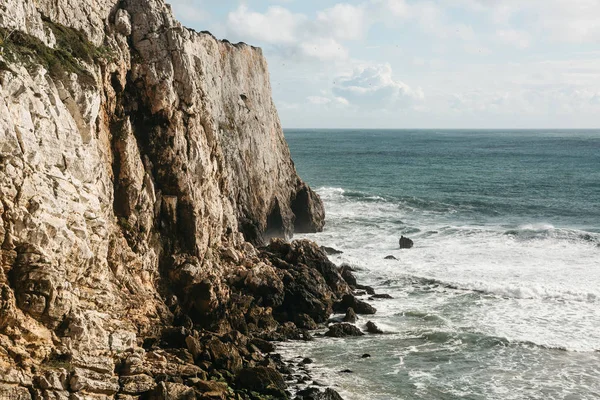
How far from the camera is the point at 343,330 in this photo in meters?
30.4

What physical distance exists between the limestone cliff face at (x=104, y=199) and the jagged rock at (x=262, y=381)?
1876 millimetres

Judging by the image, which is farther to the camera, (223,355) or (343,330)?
(343,330)

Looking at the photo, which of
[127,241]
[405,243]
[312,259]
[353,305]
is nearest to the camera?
[127,241]

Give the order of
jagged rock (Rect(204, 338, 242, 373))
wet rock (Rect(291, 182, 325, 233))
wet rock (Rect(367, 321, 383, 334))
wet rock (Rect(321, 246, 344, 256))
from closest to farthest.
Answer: jagged rock (Rect(204, 338, 242, 373)) → wet rock (Rect(367, 321, 383, 334)) → wet rock (Rect(321, 246, 344, 256)) → wet rock (Rect(291, 182, 325, 233))

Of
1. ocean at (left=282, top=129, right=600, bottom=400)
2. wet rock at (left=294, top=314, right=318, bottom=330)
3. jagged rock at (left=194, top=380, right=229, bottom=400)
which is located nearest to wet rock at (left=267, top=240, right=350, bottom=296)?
ocean at (left=282, top=129, right=600, bottom=400)

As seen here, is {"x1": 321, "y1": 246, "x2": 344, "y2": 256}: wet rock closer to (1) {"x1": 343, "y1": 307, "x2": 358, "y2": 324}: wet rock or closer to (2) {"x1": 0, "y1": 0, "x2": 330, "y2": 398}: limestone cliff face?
(2) {"x1": 0, "y1": 0, "x2": 330, "y2": 398}: limestone cliff face

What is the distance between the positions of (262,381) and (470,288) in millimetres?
18940

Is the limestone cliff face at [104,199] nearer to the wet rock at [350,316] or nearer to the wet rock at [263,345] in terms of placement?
the wet rock at [263,345]

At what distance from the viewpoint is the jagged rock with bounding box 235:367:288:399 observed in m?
23.2

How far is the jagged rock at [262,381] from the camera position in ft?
76.3

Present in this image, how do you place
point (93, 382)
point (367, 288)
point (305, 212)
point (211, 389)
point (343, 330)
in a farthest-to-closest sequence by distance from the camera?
point (305, 212) < point (367, 288) < point (343, 330) < point (211, 389) < point (93, 382)

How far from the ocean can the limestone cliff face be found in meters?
5.90

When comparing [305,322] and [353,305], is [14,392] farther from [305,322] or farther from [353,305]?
[353,305]

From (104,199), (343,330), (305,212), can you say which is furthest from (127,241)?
(305,212)
